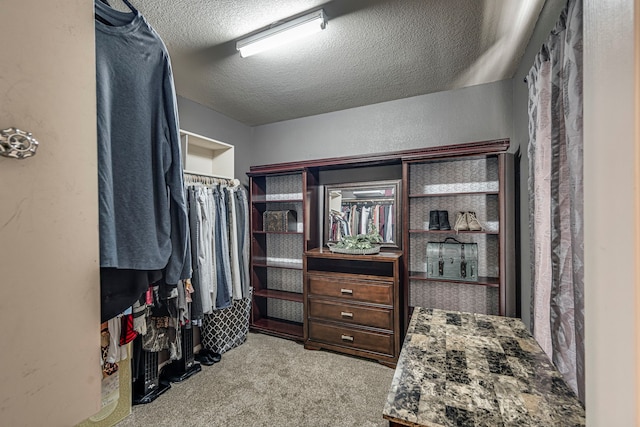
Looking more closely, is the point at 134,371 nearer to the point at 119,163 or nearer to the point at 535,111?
the point at 119,163

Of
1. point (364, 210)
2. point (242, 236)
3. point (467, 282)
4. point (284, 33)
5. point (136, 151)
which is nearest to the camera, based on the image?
point (136, 151)

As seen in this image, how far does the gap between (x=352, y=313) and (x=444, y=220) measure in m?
1.27

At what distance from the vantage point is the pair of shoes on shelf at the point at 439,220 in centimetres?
259

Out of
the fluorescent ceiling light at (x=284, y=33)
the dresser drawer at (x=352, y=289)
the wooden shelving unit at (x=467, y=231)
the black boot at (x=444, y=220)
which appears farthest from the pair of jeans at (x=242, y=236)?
the black boot at (x=444, y=220)

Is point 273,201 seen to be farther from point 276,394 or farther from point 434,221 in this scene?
point 276,394

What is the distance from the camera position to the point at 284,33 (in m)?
1.71

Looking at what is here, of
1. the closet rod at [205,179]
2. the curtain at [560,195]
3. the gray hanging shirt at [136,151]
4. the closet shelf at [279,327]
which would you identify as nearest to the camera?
the gray hanging shirt at [136,151]

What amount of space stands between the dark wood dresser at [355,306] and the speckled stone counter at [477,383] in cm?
117

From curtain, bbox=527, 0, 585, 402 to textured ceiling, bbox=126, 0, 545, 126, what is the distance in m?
0.50

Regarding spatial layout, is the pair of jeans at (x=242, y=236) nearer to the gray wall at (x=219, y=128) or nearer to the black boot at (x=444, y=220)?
the gray wall at (x=219, y=128)

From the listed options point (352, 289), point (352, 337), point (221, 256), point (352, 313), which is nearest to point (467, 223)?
point (352, 289)

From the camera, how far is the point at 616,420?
0.38 metres

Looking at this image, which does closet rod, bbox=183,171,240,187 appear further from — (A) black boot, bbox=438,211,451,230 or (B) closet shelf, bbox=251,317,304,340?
(A) black boot, bbox=438,211,451,230

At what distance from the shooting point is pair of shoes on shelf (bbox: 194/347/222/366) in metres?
2.56
